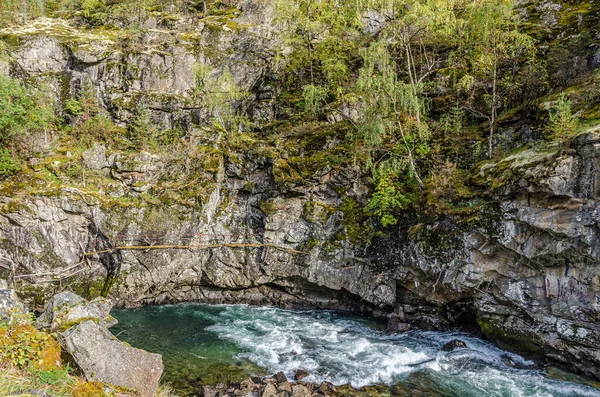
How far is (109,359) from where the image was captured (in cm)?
662

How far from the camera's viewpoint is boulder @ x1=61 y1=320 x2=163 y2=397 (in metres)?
6.37

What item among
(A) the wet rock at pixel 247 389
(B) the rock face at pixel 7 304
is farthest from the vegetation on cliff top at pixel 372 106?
(B) the rock face at pixel 7 304

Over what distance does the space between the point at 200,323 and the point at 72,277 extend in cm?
642

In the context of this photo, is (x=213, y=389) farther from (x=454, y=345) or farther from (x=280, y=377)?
(x=454, y=345)

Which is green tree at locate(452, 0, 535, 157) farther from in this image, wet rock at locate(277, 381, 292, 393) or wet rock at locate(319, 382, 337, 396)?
wet rock at locate(277, 381, 292, 393)

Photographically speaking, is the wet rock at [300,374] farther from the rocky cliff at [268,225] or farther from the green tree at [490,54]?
the green tree at [490,54]

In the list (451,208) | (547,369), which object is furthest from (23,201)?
(547,369)

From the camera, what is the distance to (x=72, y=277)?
48.1 feet

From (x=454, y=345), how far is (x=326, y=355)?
437 cm

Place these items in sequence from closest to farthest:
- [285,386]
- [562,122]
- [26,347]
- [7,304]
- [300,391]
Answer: [26,347]
[7,304]
[300,391]
[285,386]
[562,122]

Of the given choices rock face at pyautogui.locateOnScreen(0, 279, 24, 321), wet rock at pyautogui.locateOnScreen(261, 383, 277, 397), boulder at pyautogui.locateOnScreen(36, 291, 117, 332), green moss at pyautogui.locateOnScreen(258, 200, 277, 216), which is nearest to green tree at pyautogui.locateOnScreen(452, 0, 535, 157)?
green moss at pyautogui.locateOnScreen(258, 200, 277, 216)

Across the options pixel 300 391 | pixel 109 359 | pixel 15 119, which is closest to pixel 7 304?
pixel 109 359

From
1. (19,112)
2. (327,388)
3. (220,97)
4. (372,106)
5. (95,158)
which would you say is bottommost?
(327,388)

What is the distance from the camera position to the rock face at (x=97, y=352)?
6402 millimetres
